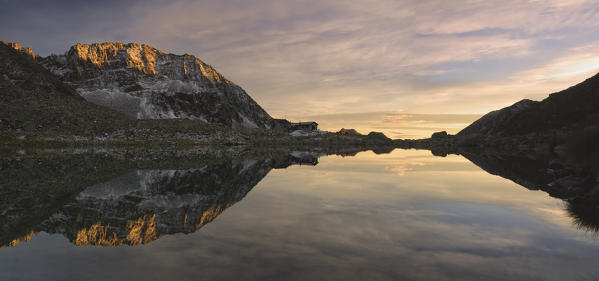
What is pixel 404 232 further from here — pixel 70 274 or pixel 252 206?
pixel 70 274

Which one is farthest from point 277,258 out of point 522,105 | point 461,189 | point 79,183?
Answer: point 522,105

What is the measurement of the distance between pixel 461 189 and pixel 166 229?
637 inches

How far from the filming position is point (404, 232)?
9523 millimetres

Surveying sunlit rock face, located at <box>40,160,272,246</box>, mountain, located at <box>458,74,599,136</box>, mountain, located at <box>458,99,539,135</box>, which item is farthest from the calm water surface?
mountain, located at <box>458,99,539,135</box>

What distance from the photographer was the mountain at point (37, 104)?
7469cm

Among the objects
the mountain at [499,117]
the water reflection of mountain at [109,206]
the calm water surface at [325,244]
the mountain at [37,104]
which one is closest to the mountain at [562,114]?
the mountain at [499,117]

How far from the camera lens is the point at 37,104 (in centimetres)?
8375

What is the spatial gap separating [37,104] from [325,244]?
333 ft

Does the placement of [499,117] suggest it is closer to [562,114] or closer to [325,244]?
[562,114]

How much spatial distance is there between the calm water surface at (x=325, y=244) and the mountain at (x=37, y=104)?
78924 mm

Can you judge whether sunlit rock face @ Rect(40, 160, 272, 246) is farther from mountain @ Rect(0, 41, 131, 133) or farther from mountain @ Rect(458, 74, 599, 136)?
mountain @ Rect(458, 74, 599, 136)

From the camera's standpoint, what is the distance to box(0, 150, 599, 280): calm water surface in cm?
655

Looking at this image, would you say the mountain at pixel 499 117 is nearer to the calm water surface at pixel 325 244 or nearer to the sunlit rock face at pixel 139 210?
the calm water surface at pixel 325 244

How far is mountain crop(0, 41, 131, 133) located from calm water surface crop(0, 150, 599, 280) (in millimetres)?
78924
